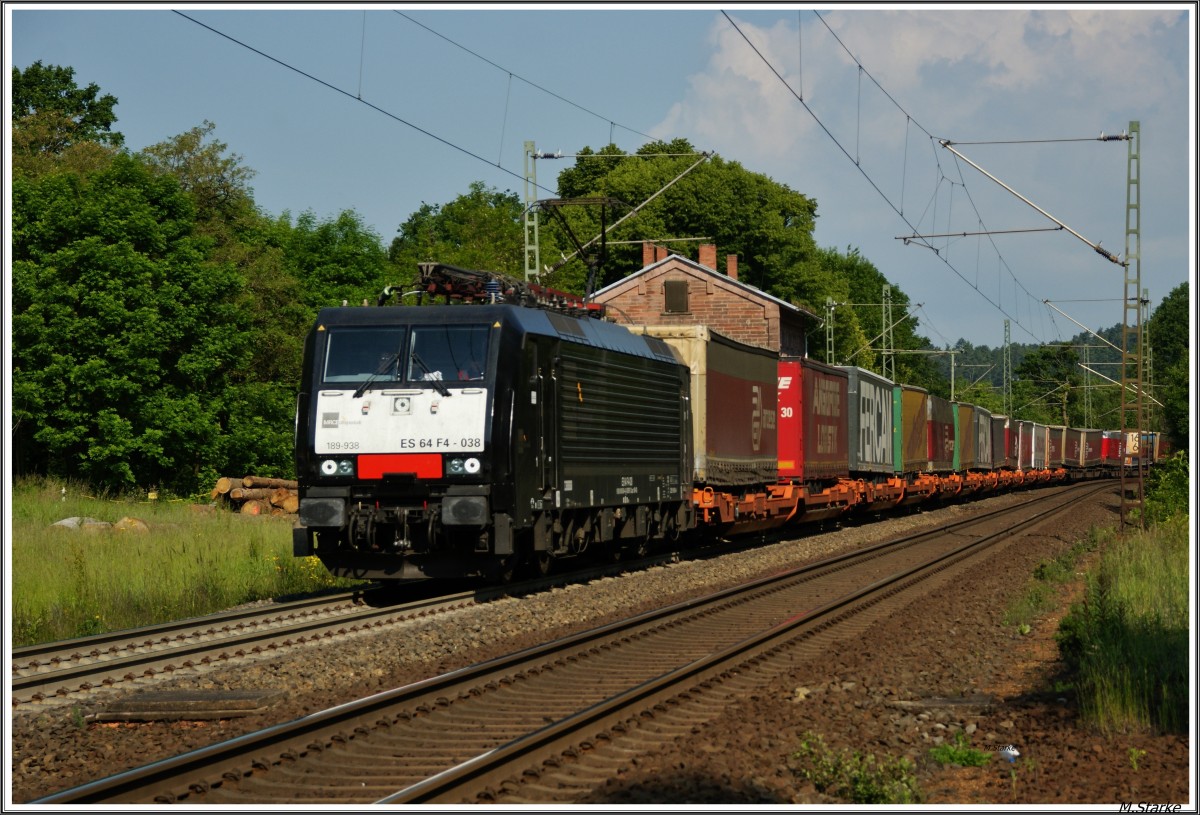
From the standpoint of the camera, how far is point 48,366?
32031 millimetres

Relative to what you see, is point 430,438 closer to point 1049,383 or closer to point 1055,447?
point 1055,447

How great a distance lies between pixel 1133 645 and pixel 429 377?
305 inches

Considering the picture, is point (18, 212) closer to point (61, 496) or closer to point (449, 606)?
point (61, 496)

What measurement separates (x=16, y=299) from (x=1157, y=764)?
30.3m

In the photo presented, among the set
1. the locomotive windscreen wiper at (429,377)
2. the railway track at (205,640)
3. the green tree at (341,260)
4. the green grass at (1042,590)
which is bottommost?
the railway track at (205,640)

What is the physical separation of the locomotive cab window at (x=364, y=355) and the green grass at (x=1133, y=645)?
24.4ft

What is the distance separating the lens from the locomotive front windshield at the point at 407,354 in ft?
48.8

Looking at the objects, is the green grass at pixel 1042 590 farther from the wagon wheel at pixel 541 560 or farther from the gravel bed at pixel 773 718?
the wagon wheel at pixel 541 560

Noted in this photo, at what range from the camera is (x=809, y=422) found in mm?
27703

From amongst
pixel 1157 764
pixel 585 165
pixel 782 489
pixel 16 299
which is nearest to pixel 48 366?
pixel 16 299

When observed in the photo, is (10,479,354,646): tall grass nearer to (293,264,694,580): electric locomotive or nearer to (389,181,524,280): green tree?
(293,264,694,580): electric locomotive

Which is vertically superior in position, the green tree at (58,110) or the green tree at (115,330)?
the green tree at (58,110)

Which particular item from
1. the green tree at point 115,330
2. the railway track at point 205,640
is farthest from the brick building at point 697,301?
the railway track at point 205,640

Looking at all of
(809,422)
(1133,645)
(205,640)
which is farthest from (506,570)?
(809,422)
